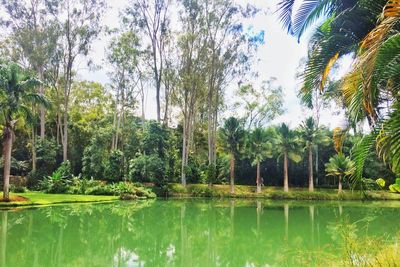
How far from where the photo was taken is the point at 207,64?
30.2 metres

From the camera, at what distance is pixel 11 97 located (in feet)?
54.8

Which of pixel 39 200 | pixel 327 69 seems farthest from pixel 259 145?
pixel 327 69

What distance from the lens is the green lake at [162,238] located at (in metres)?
7.75

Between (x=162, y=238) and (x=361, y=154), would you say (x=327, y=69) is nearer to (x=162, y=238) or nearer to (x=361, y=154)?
(x=361, y=154)

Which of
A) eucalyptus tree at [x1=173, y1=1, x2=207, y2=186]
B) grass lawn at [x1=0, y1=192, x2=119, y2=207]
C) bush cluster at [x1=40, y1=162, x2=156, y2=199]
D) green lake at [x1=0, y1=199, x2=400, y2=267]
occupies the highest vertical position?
eucalyptus tree at [x1=173, y1=1, x2=207, y2=186]

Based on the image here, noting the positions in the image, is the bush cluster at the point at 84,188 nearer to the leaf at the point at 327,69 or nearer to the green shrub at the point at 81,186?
the green shrub at the point at 81,186

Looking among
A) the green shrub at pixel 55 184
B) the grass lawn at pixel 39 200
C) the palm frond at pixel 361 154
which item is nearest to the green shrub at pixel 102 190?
the green shrub at pixel 55 184

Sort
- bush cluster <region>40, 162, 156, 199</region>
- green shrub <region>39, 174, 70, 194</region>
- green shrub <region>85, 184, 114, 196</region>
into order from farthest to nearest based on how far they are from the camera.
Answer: green shrub <region>85, 184, 114, 196</region> < bush cluster <region>40, 162, 156, 199</region> < green shrub <region>39, 174, 70, 194</region>

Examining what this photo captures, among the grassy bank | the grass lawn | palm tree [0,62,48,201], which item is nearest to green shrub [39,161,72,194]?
the grass lawn

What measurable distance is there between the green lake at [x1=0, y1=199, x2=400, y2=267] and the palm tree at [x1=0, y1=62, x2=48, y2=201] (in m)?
3.41

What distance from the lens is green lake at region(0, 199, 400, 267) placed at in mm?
7750

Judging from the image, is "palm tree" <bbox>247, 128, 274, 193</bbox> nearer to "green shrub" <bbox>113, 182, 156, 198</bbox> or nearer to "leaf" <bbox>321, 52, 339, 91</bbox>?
"green shrub" <bbox>113, 182, 156, 198</bbox>

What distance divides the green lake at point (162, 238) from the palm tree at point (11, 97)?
341 cm

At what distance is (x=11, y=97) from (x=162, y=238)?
992 cm
